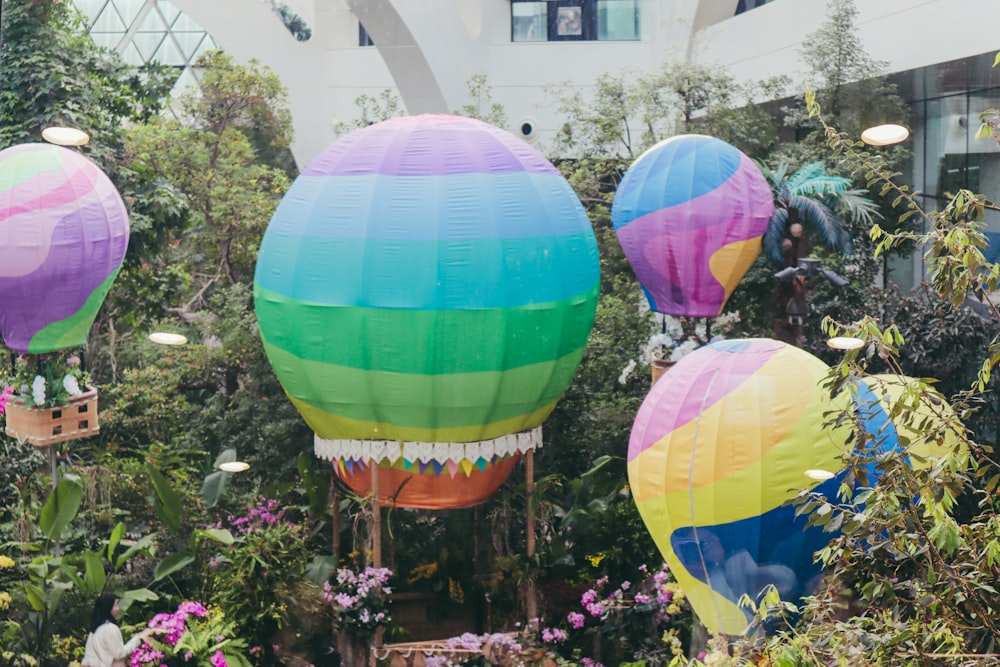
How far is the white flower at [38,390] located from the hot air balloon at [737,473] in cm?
476

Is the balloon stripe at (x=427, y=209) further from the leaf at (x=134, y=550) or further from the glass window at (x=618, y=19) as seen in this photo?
the glass window at (x=618, y=19)

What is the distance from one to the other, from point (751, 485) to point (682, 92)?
6935 mm

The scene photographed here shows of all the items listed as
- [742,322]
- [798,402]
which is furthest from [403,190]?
[742,322]

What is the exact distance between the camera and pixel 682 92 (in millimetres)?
13664

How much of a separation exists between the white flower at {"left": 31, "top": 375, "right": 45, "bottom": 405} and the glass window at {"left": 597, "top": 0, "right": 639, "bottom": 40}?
363 inches

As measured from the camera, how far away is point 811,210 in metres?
11.6

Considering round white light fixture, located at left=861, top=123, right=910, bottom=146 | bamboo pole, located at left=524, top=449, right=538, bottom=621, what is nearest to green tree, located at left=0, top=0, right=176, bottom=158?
bamboo pole, located at left=524, top=449, right=538, bottom=621

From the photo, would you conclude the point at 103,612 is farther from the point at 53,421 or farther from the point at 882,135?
the point at 882,135

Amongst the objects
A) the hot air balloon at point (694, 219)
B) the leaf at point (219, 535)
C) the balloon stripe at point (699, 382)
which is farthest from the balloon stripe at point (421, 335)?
the leaf at point (219, 535)

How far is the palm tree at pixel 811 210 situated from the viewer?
451 inches

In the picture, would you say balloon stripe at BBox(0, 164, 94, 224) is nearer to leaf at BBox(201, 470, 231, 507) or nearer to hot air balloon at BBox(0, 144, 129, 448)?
hot air balloon at BBox(0, 144, 129, 448)

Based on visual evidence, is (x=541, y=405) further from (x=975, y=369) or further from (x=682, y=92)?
(x=682, y=92)

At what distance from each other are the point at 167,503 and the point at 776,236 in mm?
6012

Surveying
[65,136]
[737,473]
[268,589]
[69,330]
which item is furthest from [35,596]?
[737,473]
